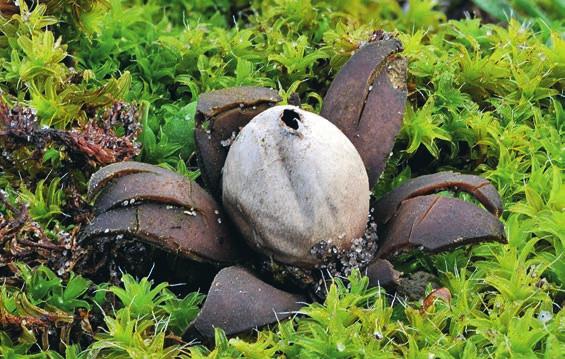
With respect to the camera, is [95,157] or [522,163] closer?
[95,157]

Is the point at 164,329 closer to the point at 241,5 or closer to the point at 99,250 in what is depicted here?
the point at 99,250

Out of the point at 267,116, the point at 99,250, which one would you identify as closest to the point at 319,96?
the point at 267,116

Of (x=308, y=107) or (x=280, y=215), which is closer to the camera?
(x=280, y=215)
